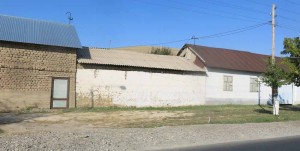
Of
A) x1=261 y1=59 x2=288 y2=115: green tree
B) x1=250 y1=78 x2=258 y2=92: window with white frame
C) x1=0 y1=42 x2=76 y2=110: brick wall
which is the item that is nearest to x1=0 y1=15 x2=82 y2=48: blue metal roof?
x1=0 y1=42 x2=76 y2=110: brick wall

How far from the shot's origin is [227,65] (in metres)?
36.8

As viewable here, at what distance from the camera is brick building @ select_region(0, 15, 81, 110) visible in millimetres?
24438

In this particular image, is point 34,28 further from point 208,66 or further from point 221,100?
point 221,100

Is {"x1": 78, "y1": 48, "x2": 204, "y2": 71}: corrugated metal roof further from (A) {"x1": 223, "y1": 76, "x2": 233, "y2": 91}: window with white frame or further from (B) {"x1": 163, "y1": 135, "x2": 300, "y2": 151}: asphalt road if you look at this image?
(B) {"x1": 163, "y1": 135, "x2": 300, "y2": 151}: asphalt road

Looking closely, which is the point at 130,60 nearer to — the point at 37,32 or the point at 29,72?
the point at 37,32

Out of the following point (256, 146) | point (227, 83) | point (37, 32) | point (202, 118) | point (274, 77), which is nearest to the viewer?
point (256, 146)

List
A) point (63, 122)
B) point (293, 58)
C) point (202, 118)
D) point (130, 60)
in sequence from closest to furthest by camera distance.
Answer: point (63, 122)
point (202, 118)
point (293, 58)
point (130, 60)

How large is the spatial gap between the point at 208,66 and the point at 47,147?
24753 mm

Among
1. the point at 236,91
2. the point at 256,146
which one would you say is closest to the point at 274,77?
the point at 236,91

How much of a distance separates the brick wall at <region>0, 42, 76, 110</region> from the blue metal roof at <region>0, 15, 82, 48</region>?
376 millimetres

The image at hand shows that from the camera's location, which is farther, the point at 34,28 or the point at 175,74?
the point at 175,74

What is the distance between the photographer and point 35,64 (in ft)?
83.2

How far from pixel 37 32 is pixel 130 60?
7538 millimetres

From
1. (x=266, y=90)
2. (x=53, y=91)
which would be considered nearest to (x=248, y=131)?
(x=53, y=91)
